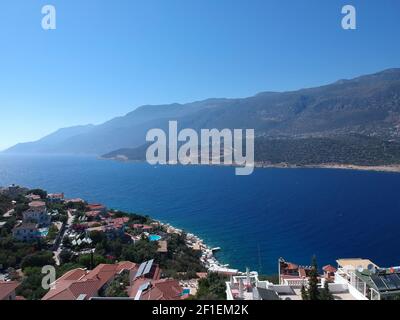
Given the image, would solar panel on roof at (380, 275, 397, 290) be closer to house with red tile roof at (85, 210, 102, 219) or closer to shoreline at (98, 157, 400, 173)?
house with red tile roof at (85, 210, 102, 219)

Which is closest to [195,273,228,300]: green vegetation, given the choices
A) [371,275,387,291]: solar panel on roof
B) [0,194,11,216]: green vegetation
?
[371,275,387,291]: solar panel on roof

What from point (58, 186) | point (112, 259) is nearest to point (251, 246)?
point (112, 259)

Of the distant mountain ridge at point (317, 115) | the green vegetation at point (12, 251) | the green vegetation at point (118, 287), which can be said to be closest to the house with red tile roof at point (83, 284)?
the green vegetation at point (118, 287)

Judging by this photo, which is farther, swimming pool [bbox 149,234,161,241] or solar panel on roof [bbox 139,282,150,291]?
swimming pool [bbox 149,234,161,241]

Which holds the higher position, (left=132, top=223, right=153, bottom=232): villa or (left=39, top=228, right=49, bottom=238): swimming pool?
(left=39, top=228, right=49, bottom=238): swimming pool

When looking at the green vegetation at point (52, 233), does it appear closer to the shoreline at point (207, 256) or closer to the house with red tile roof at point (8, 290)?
the shoreline at point (207, 256)

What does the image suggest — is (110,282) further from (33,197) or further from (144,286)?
(33,197)
